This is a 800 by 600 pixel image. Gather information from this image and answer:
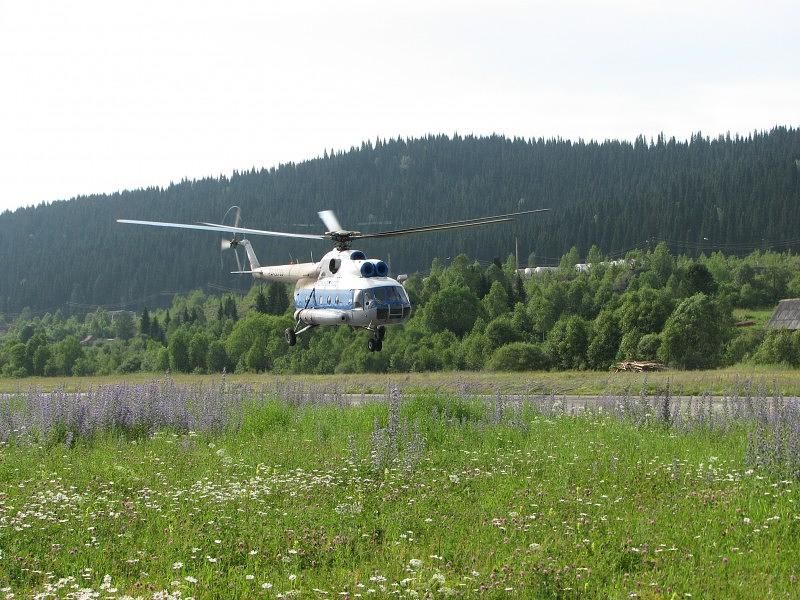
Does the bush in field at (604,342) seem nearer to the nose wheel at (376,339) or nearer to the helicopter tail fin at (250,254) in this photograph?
the helicopter tail fin at (250,254)

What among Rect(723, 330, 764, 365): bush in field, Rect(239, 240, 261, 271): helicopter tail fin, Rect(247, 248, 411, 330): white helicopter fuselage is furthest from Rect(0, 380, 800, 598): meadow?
Rect(723, 330, 764, 365): bush in field

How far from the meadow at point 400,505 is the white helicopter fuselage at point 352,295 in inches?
220

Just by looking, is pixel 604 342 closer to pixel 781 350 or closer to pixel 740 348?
pixel 740 348

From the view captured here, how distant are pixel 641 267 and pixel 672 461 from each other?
374ft

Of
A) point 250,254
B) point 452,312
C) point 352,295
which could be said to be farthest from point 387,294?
point 452,312

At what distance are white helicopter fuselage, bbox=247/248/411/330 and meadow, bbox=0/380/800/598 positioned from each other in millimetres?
5587

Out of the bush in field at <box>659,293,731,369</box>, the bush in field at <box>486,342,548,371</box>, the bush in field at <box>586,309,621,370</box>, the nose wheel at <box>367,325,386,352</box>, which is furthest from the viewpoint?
the bush in field at <box>586,309,621,370</box>

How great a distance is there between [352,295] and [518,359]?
4213 centimetres

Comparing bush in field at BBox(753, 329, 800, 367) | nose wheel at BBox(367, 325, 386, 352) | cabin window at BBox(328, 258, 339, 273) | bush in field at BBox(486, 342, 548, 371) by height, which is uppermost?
cabin window at BBox(328, 258, 339, 273)

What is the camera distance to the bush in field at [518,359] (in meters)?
64.9

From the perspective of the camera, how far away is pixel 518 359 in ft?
217

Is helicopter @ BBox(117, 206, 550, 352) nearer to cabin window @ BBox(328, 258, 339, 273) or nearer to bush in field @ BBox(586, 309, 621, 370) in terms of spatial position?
cabin window @ BBox(328, 258, 339, 273)

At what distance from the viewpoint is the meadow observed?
9484 mm

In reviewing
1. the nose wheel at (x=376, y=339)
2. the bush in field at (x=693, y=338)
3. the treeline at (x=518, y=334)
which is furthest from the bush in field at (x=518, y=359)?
the nose wheel at (x=376, y=339)
